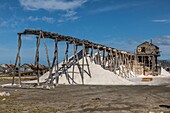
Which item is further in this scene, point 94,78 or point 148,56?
point 148,56

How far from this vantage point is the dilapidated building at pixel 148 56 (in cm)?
7306

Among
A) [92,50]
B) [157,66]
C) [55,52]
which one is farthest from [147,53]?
[55,52]

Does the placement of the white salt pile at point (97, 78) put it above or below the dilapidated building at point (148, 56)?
below

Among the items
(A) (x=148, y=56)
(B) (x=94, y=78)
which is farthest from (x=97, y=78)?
(A) (x=148, y=56)

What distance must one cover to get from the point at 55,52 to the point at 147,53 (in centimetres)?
4580

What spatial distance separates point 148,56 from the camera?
7412 centimetres

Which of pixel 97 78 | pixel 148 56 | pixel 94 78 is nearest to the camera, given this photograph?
pixel 97 78

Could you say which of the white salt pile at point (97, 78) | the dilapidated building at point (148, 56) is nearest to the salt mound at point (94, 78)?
the white salt pile at point (97, 78)

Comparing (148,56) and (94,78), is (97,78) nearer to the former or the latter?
(94,78)

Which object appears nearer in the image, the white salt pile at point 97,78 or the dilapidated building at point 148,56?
the white salt pile at point 97,78

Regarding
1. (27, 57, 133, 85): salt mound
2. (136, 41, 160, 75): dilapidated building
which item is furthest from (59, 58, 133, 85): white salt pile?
(136, 41, 160, 75): dilapidated building

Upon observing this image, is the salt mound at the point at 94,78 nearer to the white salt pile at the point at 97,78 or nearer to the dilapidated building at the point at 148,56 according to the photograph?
the white salt pile at the point at 97,78

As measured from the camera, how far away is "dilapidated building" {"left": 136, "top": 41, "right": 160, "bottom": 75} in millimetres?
73062

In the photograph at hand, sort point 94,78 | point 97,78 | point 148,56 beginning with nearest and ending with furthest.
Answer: point 97,78 → point 94,78 → point 148,56
